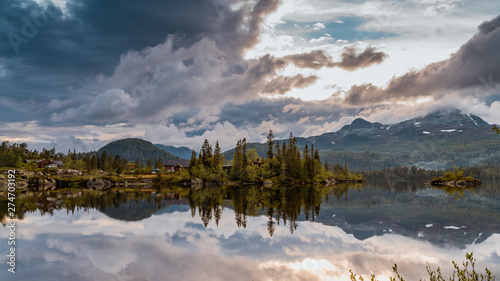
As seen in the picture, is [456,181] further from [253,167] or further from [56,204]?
[56,204]

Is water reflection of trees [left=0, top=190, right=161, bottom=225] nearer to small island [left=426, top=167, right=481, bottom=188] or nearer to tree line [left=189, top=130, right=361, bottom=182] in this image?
tree line [left=189, top=130, right=361, bottom=182]

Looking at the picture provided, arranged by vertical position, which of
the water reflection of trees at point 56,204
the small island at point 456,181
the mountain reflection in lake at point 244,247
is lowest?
the small island at point 456,181

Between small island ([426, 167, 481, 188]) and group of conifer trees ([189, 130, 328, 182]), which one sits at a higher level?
group of conifer trees ([189, 130, 328, 182])

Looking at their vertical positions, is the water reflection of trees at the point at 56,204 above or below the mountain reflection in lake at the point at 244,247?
below

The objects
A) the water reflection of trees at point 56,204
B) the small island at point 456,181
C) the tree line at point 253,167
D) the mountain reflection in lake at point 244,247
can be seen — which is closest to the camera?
the mountain reflection in lake at point 244,247

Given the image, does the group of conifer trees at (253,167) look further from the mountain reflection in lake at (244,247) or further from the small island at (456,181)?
the mountain reflection in lake at (244,247)

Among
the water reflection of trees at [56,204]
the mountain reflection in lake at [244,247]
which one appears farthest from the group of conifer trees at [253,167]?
the mountain reflection in lake at [244,247]

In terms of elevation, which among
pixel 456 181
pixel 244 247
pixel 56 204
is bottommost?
pixel 456 181

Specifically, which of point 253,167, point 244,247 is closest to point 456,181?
point 253,167

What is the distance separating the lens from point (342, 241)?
2356 centimetres

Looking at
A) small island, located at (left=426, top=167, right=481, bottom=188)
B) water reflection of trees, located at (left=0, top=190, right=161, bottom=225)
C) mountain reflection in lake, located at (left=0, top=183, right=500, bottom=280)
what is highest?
mountain reflection in lake, located at (left=0, top=183, right=500, bottom=280)

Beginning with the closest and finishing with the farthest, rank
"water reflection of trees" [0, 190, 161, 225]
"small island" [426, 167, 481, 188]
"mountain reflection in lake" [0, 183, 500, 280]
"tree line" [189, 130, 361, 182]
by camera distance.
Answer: "mountain reflection in lake" [0, 183, 500, 280]
"water reflection of trees" [0, 190, 161, 225]
"tree line" [189, 130, 361, 182]
"small island" [426, 167, 481, 188]

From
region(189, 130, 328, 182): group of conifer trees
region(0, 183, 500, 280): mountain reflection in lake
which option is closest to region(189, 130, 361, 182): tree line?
region(189, 130, 328, 182): group of conifer trees

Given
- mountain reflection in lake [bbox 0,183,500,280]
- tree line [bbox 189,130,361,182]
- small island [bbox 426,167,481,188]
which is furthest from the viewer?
small island [bbox 426,167,481,188]
